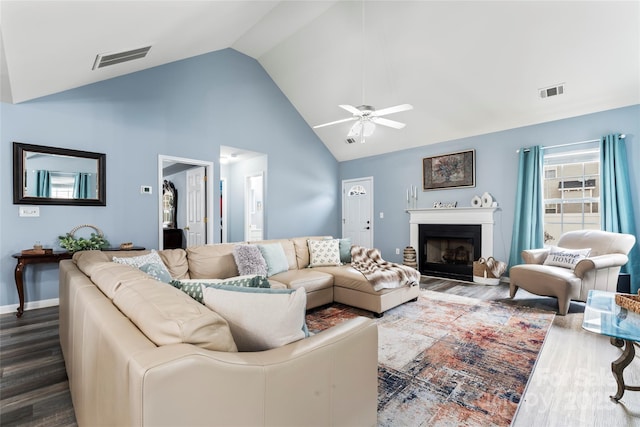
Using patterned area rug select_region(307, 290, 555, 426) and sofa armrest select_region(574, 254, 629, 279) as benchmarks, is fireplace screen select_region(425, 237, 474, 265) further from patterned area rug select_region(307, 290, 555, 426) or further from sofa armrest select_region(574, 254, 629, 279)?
sofa armrest select_region(574, 254, 629, 279)

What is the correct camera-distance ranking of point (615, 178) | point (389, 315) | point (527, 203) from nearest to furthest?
point (389, 315)
point (615, 178)
point (527, 203)

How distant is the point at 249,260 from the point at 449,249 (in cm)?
400

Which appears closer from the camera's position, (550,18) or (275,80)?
(550,18)

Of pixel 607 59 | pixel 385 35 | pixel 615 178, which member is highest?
pixel 385 35

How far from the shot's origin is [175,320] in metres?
0.87

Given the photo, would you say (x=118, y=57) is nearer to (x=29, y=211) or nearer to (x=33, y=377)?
(x=29, y=211)

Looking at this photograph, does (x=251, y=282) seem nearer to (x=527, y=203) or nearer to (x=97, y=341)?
(x=97, y=341)

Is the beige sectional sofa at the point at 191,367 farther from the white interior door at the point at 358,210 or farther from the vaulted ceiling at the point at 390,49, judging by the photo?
the white interior door at the point at 358,210

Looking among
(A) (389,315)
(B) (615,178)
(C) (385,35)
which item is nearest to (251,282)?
(A) (389,315)

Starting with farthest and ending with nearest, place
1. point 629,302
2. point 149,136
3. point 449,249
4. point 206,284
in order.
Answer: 1. point 449,249
2. point 149,136
3. point 629,302
4. point 206,284

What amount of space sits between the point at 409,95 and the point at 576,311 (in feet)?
12.4

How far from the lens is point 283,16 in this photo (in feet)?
14.5

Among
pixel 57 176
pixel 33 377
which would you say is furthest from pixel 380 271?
pixel 57 176

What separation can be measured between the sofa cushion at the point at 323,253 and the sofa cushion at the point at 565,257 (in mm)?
2736
